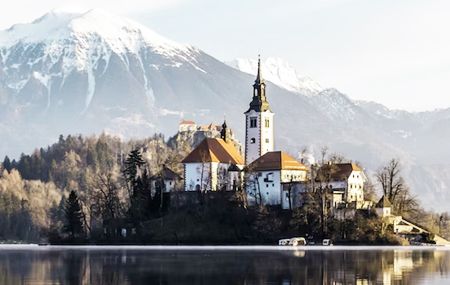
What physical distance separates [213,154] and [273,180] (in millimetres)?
11292

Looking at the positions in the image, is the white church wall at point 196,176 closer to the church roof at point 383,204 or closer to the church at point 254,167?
the church at point 254,167

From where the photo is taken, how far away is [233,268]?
84500mm

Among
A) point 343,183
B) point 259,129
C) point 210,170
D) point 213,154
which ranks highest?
point 259,129

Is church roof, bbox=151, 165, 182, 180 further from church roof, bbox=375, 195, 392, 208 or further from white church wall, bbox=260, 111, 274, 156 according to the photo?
church roof, bbox=375, 195, 392, 208

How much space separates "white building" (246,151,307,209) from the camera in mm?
146375

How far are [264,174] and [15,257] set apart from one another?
44755 millimetres

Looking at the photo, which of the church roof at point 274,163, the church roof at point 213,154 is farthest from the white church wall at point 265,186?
the church roof at point 213,154

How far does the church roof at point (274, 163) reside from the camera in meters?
148

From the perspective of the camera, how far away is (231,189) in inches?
5901

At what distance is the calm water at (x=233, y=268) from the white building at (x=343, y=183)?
1267 inches

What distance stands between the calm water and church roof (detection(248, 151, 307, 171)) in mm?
38897

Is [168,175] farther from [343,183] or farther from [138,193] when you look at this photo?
[343,183]

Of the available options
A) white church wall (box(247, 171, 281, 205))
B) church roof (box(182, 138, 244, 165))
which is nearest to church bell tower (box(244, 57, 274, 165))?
church roof (box(182, 138, 244, 165))

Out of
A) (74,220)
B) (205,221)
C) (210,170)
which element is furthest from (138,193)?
(205,221)
